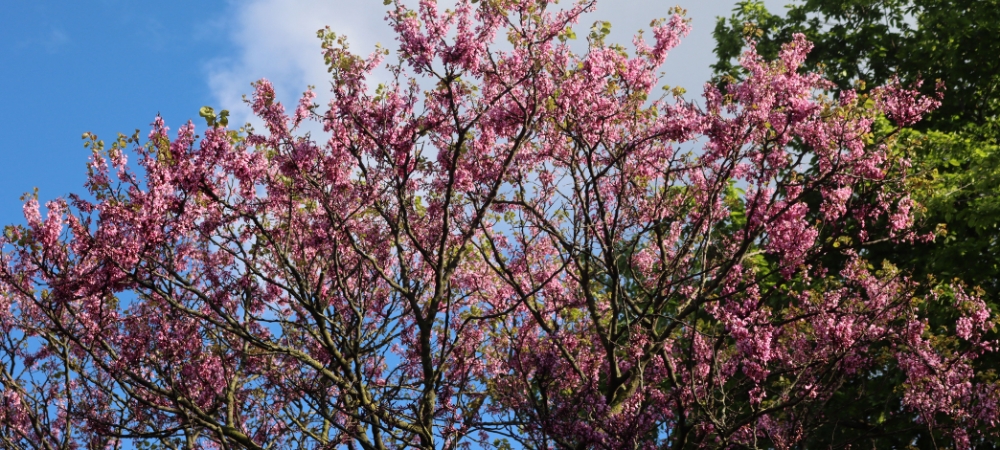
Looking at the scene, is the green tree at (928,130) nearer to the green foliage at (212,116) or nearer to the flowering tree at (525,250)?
the flowering tree at (525,250)

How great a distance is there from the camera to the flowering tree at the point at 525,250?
10312mm

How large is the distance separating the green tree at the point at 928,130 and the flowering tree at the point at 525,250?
0.92 meters

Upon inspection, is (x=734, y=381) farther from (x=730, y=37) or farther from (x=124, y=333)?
(x=730, y=37)

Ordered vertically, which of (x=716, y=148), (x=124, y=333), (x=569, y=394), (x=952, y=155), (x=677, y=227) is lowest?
(x=569, y=394)

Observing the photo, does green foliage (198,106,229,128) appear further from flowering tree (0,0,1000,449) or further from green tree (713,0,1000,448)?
green tree (713,0,1000,448)

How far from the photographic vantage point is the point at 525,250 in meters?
11.8

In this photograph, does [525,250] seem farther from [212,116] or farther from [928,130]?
[928,130]

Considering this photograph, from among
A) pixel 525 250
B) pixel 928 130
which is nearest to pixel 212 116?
pixel 525 250

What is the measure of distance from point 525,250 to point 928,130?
27.5 ft

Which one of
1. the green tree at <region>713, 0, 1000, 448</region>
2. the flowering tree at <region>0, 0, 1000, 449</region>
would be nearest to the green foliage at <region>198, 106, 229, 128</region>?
the flowering tree at <region>0, 0, 1000, 449</region>

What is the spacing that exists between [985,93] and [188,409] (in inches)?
659

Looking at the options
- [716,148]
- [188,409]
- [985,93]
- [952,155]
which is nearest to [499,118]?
[716,148]

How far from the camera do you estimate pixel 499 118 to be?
36.3ft

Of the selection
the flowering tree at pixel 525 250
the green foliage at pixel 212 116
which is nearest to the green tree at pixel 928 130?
the flowering tree at pixel 525 250
